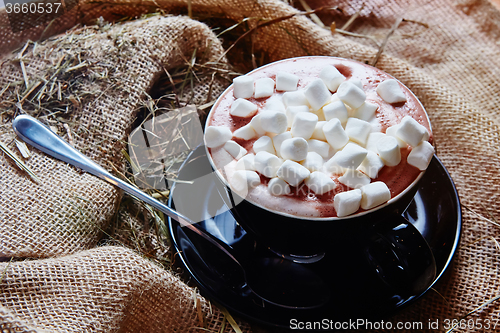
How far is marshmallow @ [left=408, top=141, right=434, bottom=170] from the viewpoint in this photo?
783 mm

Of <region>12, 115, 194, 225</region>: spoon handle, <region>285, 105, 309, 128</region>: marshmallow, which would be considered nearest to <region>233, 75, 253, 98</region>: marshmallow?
<region>285, 105, 309, 128</region>: marshmallow

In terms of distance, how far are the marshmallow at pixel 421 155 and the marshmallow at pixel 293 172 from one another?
213 mm

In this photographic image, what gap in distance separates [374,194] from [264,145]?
9.2 inches

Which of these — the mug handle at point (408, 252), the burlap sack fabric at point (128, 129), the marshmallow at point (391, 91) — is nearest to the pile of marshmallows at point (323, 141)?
the marshmallow at point (391, 91)

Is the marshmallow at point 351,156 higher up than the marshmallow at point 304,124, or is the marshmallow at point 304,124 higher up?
the marshmallow at point 304,124

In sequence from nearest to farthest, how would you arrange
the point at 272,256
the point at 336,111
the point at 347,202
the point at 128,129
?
the point at 347,202 → the point at 336,111 → the point at 272,256 → the point at 128,129

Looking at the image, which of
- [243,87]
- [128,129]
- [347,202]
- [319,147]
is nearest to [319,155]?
[319,147]

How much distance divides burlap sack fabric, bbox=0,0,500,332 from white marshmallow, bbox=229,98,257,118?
42 centimetres

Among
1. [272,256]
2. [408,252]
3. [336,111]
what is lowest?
[272,256]

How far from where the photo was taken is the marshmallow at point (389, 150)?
0.77 metres

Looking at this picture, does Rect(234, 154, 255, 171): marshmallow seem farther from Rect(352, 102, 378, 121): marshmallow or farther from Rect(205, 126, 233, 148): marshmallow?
Rect(352, 102, 378, 121): marshmallow

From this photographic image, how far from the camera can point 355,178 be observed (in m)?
0.77

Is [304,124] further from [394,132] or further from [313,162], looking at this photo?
[394,132]

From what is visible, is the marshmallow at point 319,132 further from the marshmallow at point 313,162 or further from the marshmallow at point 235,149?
the marshmallow at point 235,149
